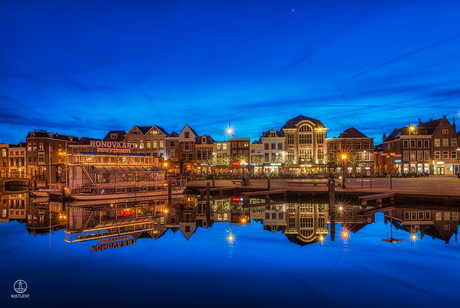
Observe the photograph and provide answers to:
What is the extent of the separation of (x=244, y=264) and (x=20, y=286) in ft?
28.2

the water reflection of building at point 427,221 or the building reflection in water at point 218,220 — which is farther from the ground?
the water reflection of building at point 427,221

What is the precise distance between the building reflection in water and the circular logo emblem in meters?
5.90

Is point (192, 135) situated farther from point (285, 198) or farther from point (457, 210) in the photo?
point (457, 210)

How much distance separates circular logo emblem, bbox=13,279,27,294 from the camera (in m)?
10.3

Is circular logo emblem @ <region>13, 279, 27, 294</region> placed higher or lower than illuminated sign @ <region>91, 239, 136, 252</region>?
higher

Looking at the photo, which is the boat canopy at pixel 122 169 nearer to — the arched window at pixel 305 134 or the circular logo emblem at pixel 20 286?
the circular logo emblem at pixel 20 286

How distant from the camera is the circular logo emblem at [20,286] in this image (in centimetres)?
1035

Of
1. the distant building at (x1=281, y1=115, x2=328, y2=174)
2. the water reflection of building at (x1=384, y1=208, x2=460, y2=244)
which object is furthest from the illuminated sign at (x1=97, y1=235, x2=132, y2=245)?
the distant building at (x1=281, y1=115, x2=328, y2=174)

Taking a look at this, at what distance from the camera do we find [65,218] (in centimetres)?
2445

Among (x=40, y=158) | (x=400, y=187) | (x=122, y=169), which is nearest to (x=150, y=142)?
(x=122, y=169)

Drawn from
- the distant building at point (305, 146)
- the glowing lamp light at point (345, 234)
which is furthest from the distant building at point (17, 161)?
the glowing lamp light at point (345, 234)

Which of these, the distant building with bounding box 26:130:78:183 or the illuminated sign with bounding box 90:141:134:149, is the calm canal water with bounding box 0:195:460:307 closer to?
the illuminated sign with bounding box 90:141:134:149

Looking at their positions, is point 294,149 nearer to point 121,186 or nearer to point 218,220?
point 121,186

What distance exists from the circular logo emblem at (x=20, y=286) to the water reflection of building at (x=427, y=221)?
1955 cm
